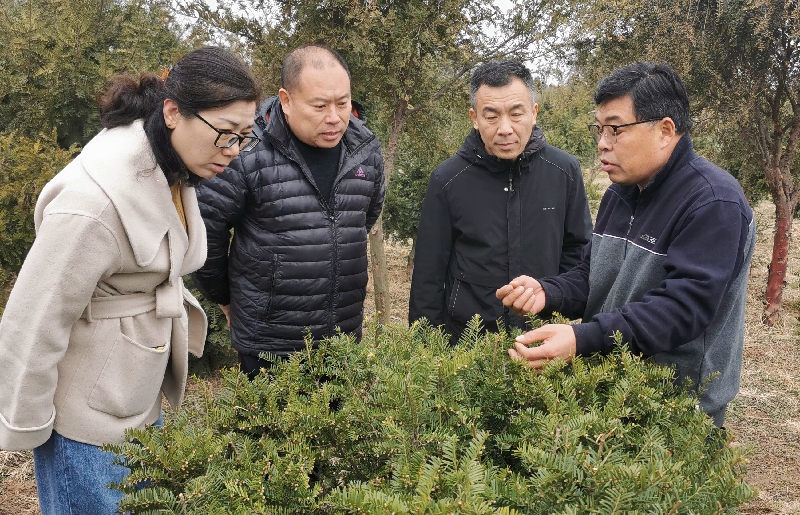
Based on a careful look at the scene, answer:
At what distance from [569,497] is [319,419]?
2.15 feet

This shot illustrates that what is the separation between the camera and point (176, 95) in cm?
205

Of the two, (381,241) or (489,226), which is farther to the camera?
(381,241)

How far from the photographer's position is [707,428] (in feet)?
5.44

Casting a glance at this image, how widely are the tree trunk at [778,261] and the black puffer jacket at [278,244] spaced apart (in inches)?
277

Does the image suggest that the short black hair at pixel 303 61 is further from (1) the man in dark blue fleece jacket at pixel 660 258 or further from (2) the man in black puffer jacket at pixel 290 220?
(1) the man in dark blue fleece jacket at pixel 660 258

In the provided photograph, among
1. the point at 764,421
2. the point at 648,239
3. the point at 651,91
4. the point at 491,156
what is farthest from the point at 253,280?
the point at 764,421

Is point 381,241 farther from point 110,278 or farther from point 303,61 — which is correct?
point 110,278

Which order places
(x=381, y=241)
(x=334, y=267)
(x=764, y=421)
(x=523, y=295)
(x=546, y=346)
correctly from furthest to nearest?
1. (x=381, y=241)
2. (x=764, y=421)
3. (x=334, y=267)
4. (x=523, y=295)
5. (x=546, y=346)

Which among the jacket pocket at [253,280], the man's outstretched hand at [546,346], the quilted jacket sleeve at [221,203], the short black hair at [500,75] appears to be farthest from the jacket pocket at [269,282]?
the man's outstretched hand at [546,346]

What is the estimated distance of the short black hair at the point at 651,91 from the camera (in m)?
2.14

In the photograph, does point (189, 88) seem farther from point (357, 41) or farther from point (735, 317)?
point (357, 41)

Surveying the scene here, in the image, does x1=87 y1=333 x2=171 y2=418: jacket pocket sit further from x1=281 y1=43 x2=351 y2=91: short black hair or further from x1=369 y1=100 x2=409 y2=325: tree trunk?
x1=369 y1=100 x2=409 y2=325: tree trunk

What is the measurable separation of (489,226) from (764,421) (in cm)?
413

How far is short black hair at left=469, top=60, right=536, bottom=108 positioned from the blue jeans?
2.41 meters
